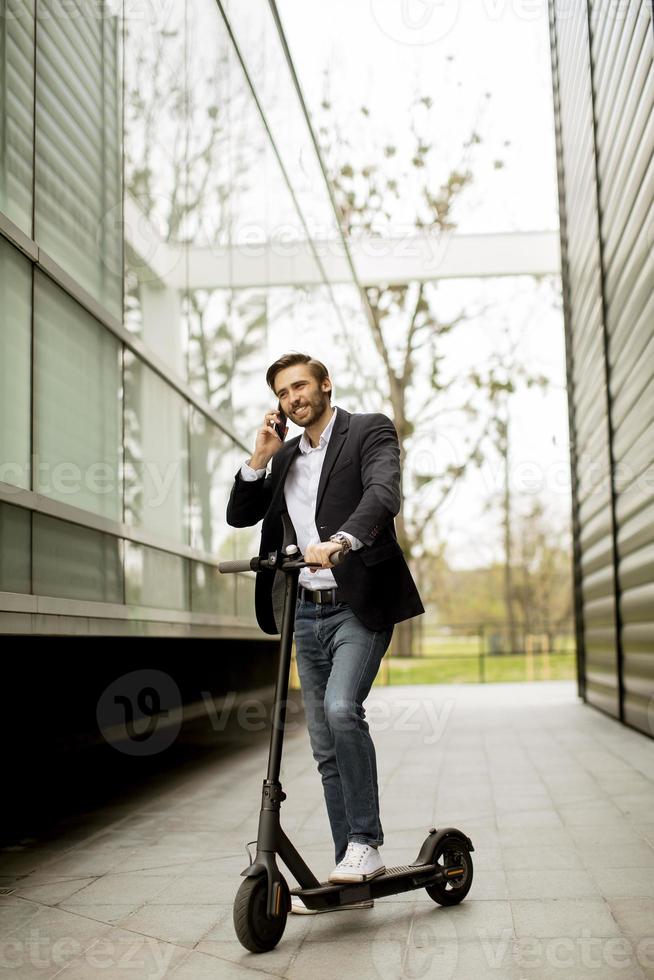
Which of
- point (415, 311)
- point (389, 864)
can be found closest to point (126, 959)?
point (389, 864)

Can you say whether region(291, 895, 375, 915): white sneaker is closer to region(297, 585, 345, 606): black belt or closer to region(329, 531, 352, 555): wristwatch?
region(297, 585, 345, 606): black belt

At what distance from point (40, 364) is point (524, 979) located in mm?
3413

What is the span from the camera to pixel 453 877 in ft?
12.4

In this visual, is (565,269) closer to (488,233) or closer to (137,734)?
(488,233)

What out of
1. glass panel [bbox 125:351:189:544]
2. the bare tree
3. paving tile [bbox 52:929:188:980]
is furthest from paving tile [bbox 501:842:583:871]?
the bare tree

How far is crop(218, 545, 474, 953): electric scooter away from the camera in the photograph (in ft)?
10.6

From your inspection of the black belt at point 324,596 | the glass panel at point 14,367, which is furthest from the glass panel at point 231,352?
the black belt at point 324,596

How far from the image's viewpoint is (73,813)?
6.35 metres

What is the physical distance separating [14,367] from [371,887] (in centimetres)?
265

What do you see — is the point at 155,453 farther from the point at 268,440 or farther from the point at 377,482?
the point at 377,482

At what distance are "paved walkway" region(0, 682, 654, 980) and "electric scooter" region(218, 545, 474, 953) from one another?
0.10 m

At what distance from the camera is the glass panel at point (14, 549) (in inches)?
177

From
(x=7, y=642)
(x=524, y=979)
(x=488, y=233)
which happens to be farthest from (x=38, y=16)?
(x=488, y=233)

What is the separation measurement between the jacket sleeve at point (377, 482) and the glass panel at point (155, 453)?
9.42 ft
